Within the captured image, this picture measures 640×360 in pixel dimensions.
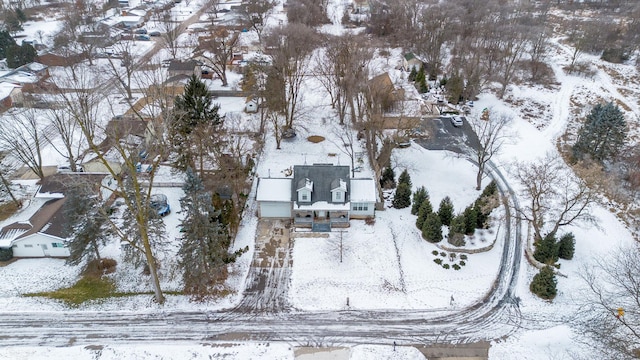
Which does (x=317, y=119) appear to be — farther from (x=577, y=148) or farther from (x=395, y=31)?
(x=395, y=31)

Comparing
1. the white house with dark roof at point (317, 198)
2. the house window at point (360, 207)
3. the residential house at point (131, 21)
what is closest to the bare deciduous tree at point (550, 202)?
the house window at point (360, 207)

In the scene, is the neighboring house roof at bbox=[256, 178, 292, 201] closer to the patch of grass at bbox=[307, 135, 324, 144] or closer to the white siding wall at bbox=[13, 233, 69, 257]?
the patch of grass at bbox=[307, 135, 324, 144]

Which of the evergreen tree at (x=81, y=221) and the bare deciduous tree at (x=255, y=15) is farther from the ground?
the bare deciduous tree at (x=255, y=15)

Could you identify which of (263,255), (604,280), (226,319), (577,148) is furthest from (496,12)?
(226,319)

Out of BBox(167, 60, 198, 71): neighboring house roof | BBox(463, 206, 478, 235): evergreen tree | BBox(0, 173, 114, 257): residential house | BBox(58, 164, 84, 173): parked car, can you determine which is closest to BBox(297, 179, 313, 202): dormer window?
BBox(463, 206, 478, 235): evergreen tree

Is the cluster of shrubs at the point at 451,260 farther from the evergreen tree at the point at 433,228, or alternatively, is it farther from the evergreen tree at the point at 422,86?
the evergreen tree at the point at 422,86

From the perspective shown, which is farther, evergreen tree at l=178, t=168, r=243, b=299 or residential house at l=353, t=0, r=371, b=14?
residential house at l=353, t=0, r=371, b=14

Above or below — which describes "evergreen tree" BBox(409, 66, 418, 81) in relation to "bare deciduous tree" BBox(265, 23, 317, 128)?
below
